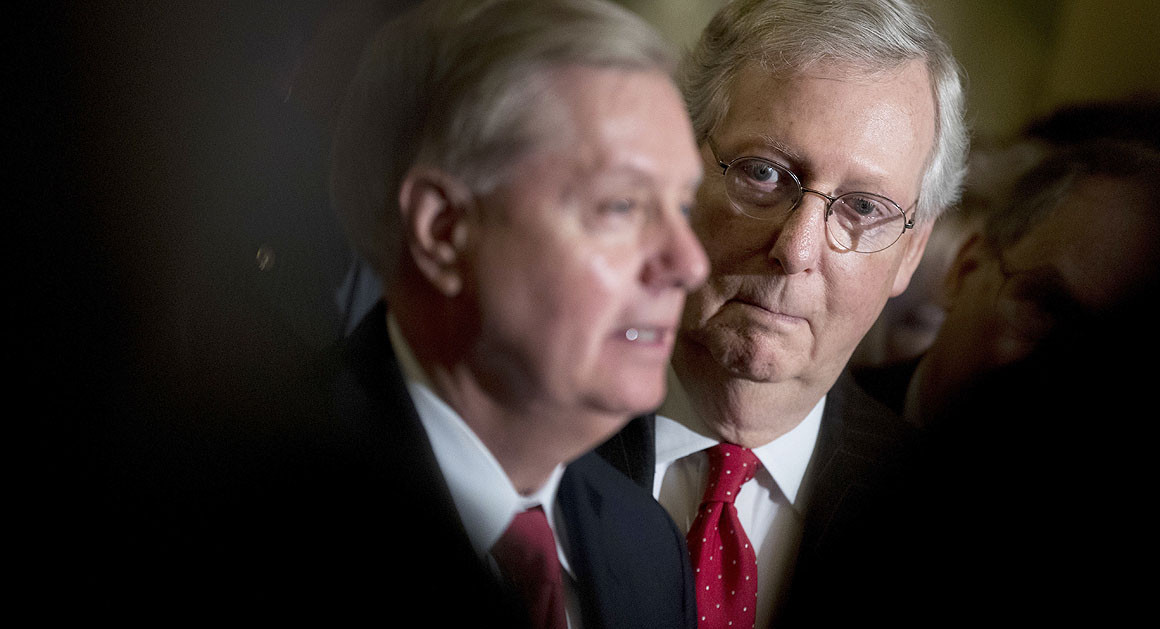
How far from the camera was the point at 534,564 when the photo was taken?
2.07 feet

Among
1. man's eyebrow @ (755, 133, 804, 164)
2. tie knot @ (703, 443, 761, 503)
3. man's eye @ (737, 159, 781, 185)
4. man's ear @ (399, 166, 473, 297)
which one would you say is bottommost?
tie knot @ (703, 443, 761, 503)

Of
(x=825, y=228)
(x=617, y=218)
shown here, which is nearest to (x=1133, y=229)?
(x=825, y=228)

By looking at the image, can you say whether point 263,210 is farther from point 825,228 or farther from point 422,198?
point 825,228

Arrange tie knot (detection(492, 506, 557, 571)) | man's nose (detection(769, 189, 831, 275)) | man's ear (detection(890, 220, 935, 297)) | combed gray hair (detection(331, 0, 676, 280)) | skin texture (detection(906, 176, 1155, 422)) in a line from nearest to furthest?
1. combed gray hair (detection(331, 0, 676, 280))
2. tie knot (detection(492, 506, 557, 571))
3. man's nose (detection(769, 189, 831, 275))
4. man's ear (detection(890, 220, 935, 297))
5. skin texture (detection(906, 176, 1155, 422))

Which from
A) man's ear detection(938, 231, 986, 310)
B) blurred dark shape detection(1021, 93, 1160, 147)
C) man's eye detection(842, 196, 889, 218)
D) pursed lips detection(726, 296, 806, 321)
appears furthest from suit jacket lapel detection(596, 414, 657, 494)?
blurred dark shape detection(1021, 93, 1160, 147)

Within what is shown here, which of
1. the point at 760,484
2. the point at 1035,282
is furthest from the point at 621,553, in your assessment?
the point at 1035,282

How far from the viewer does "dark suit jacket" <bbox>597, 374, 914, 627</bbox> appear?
2.60 ft

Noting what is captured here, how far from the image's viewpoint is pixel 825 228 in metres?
0.76

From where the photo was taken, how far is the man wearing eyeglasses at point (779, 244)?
76 centimetres

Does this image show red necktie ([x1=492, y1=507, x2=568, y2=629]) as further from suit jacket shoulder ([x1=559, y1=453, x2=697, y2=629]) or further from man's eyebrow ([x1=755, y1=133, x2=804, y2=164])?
man's eyebrow ([x1=755, y1=133, x2=804, y2=164])

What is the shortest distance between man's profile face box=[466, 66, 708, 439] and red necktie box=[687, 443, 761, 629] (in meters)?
0.29

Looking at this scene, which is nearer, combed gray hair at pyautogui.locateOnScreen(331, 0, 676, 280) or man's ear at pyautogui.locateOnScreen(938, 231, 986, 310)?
combed gray hair at pyautogui.locateOnScreen(331, 0, 676, 280)

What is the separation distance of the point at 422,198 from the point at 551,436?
155 mm

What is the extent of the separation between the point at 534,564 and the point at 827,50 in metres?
0.47
